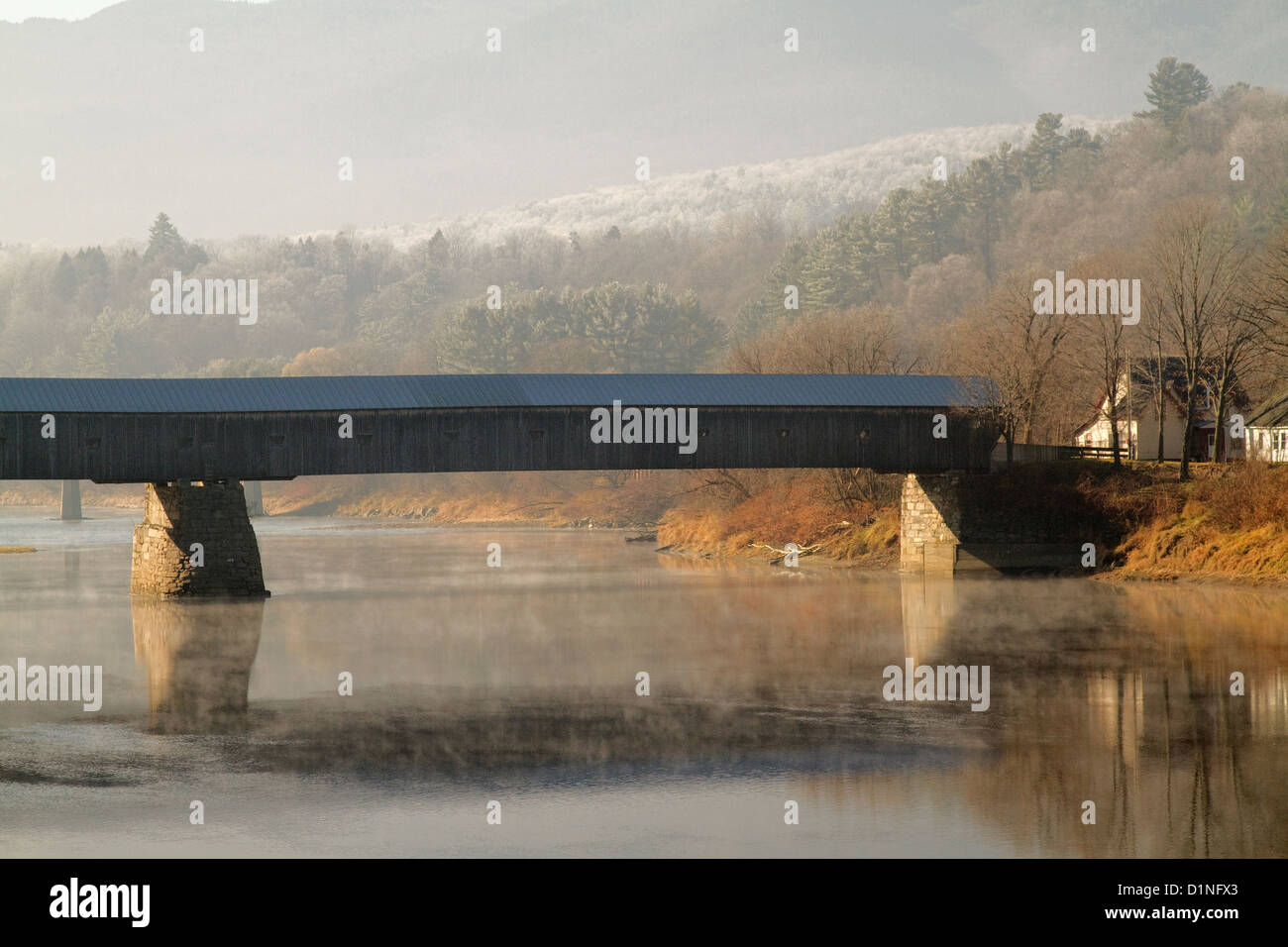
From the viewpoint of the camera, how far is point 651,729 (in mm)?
17156

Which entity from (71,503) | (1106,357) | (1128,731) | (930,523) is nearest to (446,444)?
(930,523)

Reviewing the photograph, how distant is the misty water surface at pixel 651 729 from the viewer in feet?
40.9

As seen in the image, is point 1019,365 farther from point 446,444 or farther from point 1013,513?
point 446,444

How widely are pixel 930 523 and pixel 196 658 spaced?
2424cm

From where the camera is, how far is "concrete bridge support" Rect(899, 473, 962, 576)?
4103 centimetres

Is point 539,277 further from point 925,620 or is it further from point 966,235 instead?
point 925,620

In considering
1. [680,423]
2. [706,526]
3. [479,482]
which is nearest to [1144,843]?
[680,423]

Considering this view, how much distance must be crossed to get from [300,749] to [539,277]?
134m

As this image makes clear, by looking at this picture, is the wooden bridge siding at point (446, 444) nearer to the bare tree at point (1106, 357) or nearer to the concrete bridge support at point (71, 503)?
the bare tree at point (1106, 357)

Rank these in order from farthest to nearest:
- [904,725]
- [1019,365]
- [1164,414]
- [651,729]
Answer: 1. [1164,414]
2. [1019,365]
3. [904,725]
4. [651,729]

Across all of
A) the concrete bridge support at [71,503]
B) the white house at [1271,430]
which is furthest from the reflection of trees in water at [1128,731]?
the concrete bridge support at [71,503]

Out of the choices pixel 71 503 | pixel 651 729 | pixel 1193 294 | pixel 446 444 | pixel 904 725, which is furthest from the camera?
pixel 71 503

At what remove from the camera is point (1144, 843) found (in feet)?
38.7

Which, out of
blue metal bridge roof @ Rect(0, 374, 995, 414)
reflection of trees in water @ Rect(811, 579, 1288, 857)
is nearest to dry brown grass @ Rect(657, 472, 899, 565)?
blue metal bridge roof @ Rect(0, 374, 995, 414)
